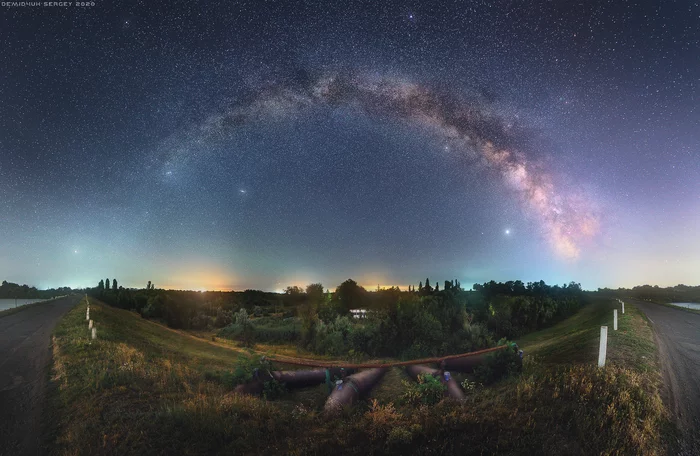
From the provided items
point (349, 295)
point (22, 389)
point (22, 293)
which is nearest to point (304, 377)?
point (22, 389)

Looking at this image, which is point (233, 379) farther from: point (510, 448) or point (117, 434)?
point (510, 448)

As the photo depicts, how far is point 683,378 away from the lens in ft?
35.5

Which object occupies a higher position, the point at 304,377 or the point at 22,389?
the point at 22,389

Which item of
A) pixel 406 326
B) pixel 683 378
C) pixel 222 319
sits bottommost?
pixel 222 319

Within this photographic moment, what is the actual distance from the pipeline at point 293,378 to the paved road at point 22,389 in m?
5.84

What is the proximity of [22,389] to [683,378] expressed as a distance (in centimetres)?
2283

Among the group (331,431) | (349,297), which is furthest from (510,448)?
(349,297)

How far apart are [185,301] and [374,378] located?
66.0m

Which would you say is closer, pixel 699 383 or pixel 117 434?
pixel 117 434

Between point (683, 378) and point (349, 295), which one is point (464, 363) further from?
point (349, 295)

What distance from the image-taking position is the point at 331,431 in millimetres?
7711

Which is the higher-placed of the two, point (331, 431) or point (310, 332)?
point (331, 431)

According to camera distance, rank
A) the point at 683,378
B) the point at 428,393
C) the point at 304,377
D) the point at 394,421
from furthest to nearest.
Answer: the point at 304,377 → the point at 683,378 → the point at 428,393 → the point at 394,421

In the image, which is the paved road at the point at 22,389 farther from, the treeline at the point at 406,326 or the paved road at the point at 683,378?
the treeline at the point at 406,326
